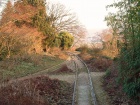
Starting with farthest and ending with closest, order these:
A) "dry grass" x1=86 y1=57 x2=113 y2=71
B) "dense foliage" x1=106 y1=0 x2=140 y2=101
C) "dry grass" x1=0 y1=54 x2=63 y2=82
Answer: "dry grass" x1=86 y1=57 x2=113 y2=71, "dry grass" x1=0 y1=54 x2=63 y2=82, "dense foliage" x1=106 y1=0 x2=140 y2=101

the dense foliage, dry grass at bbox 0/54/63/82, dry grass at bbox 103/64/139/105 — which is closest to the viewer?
dry grass at bbox 103/64/139/105

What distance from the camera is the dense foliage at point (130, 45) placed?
1384 centimetres

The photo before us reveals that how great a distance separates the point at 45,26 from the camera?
41188 millimetres

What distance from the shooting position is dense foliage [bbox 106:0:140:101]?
545 inches

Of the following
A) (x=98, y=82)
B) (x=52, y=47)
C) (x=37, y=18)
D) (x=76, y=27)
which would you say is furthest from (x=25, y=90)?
(x=76, y=27)

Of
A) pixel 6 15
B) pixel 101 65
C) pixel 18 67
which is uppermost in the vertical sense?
pixel 6 15

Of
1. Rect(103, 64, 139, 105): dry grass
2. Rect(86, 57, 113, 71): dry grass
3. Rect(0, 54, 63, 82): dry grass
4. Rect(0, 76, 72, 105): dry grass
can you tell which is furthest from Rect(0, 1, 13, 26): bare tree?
Rect(103, 64, 139, 105): dry grass

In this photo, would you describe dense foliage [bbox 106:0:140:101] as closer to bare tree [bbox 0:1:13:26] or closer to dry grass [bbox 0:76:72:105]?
dry grass [bbox 0:76:72:105]

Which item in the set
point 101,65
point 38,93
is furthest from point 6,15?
point 38,93

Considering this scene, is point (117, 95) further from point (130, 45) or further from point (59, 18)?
point (59, 18)

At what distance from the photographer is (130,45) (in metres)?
16.3

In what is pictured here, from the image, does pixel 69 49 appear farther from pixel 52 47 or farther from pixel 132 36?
pixel 132 36

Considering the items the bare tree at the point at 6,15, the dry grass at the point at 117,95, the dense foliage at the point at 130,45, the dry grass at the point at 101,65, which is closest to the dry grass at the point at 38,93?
the dry grass at the point at 117,95

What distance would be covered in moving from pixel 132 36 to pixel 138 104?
4.35 metres
